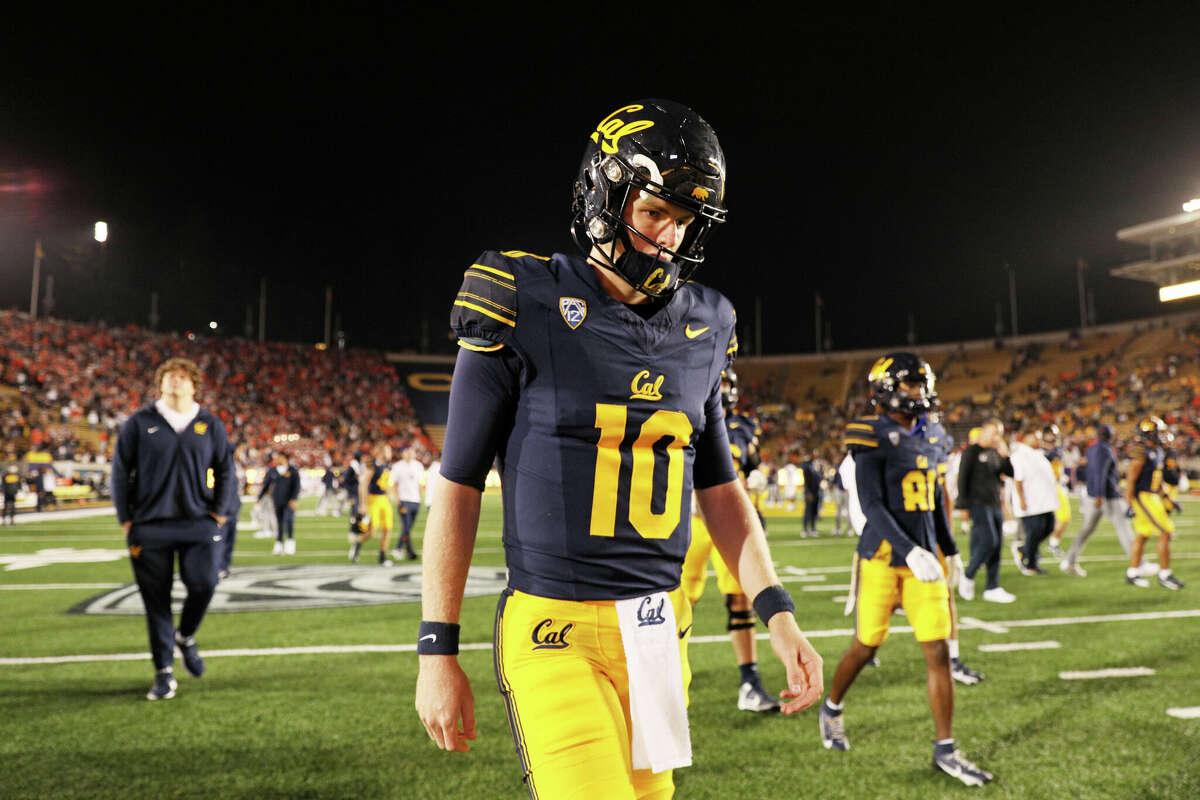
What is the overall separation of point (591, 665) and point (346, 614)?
7503mm

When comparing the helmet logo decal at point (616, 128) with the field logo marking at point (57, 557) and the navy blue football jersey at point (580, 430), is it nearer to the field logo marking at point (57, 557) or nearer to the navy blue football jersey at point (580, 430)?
the navy blue football jersey at point (580, 430)

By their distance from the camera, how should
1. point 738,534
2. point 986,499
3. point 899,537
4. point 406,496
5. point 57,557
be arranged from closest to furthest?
1. point 738,534
2. point 899,537
3. point 986,499
4. point 57,557
5. point 406,496

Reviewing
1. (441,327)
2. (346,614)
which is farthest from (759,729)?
(441,327)

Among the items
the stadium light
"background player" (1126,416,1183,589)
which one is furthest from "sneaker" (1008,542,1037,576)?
the stadium light

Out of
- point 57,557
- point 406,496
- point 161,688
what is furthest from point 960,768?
point 57,557

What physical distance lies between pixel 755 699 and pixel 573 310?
13.9 ft

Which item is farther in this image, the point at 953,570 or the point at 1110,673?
the point at 953,570

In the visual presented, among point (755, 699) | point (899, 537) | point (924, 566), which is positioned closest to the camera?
point (924, 566)

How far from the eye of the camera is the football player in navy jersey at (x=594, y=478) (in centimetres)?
172

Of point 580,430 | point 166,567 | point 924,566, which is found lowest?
point 166,567

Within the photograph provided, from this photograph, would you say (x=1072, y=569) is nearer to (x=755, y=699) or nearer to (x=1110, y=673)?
(x=1110, y=673)

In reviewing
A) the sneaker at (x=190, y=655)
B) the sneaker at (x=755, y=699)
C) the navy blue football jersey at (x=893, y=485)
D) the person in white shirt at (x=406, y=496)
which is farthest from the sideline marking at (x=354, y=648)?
the person in white shirt at (x=406, y=496)

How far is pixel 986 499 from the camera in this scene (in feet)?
31.9

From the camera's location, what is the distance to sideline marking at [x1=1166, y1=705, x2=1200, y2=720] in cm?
497
